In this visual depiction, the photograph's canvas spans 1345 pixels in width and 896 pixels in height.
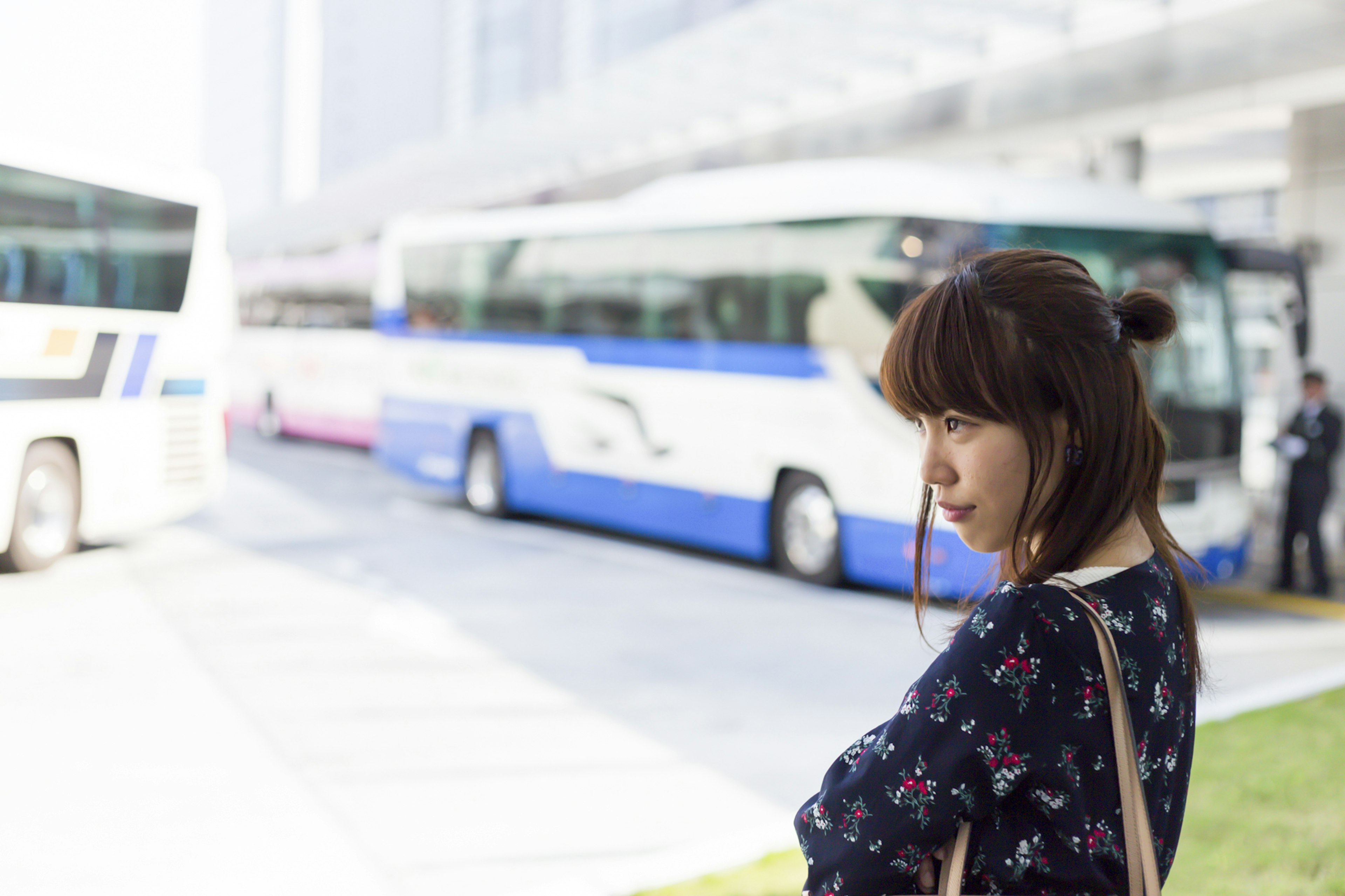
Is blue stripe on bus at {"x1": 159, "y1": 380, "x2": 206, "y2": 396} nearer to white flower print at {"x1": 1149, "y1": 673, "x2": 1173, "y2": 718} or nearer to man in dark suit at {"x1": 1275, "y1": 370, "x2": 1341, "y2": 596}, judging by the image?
man in dark suit at {"x1": 1275, "y1": 370, "x2": 1341, "y2": 596}

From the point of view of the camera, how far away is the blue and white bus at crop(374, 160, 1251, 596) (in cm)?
901

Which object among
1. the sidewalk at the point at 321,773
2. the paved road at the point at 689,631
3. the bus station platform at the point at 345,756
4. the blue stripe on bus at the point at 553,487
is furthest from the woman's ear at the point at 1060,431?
the blue stripe on bus at the point at 553,487

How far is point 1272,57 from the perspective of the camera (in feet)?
39.5

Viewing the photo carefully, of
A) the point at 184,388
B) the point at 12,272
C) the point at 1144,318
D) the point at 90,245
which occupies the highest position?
the point at 90,245

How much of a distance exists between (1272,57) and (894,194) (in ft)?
17.4

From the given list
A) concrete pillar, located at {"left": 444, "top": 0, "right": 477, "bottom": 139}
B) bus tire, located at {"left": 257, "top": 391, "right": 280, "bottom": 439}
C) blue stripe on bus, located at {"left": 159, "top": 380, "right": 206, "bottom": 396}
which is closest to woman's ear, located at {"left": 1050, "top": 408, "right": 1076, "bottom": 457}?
blue stripe on bus, located at {"left": 159, "top": 380, "right": 206, "bottom": 396}

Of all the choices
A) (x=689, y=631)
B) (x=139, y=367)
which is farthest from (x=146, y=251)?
(x=689, y=631)

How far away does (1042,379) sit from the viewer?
1.47m

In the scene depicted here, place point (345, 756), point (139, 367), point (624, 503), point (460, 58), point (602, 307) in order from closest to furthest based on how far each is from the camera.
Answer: point (345, 756) → point (139, 367) → point (624, 503) → point (602, 307) → point (460, 58)

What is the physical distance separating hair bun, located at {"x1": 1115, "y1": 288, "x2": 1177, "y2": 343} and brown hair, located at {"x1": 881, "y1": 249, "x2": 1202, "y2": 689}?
0.18 feet

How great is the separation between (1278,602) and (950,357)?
9.57 m

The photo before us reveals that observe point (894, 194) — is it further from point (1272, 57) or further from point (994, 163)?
point (994, 163)

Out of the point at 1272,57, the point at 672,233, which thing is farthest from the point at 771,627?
the point at 1272,57

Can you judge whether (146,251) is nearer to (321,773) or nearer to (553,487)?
(553,487)
